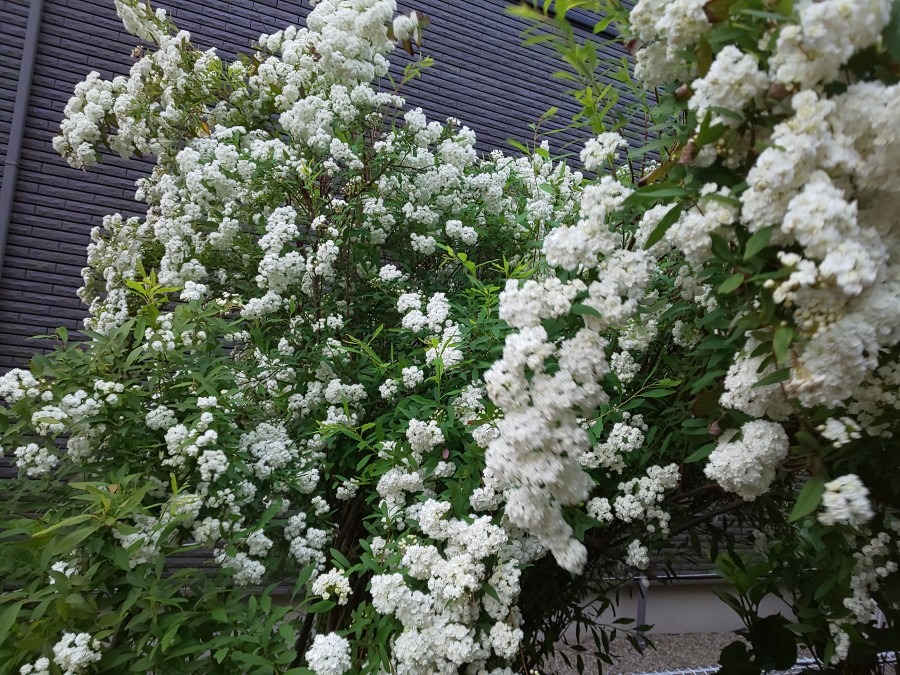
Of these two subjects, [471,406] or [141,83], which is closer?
[471,406]

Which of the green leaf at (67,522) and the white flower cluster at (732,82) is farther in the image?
the green leaf at (67,522)

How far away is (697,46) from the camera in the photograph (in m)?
0.93

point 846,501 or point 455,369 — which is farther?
point 455,369

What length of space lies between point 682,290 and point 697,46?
0.68m

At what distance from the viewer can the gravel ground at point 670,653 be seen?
429 centimetres

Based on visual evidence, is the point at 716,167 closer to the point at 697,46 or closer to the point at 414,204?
the point at 697,46

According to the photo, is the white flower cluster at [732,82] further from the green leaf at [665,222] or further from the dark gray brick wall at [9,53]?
the dark gray brick wall at [9,53]

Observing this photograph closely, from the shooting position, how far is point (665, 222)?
1.01 meters

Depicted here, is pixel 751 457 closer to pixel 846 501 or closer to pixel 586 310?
pixel 846 501

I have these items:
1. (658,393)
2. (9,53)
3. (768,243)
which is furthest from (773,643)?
(9,53)

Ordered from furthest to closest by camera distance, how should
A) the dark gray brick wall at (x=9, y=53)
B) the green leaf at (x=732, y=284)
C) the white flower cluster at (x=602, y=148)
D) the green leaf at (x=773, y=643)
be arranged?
the dark gray brick wall at (x=9, y=53)
the green leaf at (x=773, y=643)
the white flower cluster at (x=602, y=148)
the green leaf at (x=732, y=284)

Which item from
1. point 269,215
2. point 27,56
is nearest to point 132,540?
point 269,215

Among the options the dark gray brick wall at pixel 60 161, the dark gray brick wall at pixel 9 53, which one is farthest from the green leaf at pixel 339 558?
the dark gray brick wall at pixel 9 53

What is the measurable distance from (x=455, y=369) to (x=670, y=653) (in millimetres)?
4250
